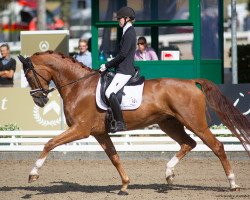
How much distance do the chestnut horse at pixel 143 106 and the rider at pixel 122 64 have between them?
219mm

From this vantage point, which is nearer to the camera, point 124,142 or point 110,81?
point 110,81

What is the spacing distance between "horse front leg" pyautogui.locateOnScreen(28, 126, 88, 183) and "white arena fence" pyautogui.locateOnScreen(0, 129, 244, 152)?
159 inches

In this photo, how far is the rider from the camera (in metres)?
11.8

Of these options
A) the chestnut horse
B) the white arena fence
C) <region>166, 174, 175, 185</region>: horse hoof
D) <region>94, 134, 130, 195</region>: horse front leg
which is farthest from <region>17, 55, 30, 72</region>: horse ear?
the white arena fence

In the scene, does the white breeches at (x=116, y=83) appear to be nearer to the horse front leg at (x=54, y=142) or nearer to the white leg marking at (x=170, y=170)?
the horse front leg at (x=54, y=142)

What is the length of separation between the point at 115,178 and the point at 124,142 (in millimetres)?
2489

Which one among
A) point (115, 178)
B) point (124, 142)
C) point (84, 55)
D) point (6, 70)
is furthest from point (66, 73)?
point (6, 70)

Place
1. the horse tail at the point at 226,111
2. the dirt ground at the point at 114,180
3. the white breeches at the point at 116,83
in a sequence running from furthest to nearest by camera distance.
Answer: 1. the horse tail at the point at 226,111
2. the white breeches at the point at 116,83
3. the dirt ground at the point at 114,180

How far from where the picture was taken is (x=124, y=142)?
16.0 metres

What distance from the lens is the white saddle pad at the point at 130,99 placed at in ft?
39.0

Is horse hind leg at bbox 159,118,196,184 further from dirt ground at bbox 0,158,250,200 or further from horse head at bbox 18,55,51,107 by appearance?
horse head at bbox 18,55,51,107

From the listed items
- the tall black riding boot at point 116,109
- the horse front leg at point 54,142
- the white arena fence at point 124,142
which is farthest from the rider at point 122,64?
the white arena fence at point 124,142

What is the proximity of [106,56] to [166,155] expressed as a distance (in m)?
3.17

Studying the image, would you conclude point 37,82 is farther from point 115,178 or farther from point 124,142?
point 124,142
